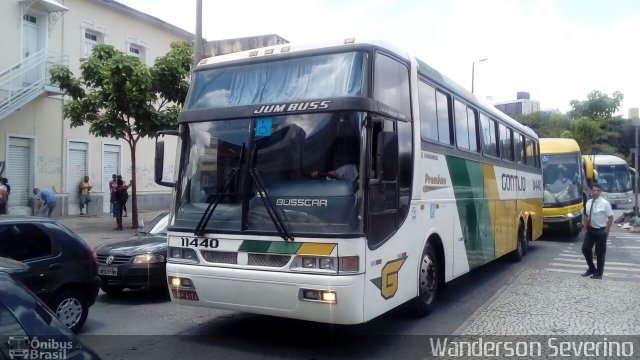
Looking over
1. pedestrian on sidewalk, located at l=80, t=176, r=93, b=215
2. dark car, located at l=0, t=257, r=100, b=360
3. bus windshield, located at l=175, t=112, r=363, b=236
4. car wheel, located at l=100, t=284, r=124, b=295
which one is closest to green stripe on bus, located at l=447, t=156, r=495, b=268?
bus windshield, located at l=175, t=112, r=363, b=236

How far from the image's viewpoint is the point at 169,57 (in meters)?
A: 16.9

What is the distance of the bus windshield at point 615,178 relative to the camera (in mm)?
34719

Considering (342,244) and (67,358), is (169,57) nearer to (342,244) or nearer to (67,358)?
(342,244)

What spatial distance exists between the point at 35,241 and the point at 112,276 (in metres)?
2.20

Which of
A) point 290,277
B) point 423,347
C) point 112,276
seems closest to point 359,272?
point 290,277

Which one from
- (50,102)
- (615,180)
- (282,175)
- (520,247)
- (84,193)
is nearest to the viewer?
(282,175)

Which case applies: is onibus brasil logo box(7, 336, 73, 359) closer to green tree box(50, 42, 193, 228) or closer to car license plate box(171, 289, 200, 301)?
car license plate box(171, 289, 200, 301)

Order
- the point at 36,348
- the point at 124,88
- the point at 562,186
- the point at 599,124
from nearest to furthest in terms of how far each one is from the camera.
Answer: the point at 36,348, the point at 124,88, the point at 562,186, the point at 599,124

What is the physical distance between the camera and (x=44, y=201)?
1748 centimetres

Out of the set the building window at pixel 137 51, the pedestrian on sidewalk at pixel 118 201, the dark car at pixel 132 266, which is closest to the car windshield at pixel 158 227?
the dark car at pixel 132 266

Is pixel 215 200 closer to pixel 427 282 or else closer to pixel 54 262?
pixel 54 262

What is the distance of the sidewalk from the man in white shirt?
10835 mm

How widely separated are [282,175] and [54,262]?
2.93 m

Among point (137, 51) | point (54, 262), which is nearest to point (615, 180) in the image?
point (137, 51)
